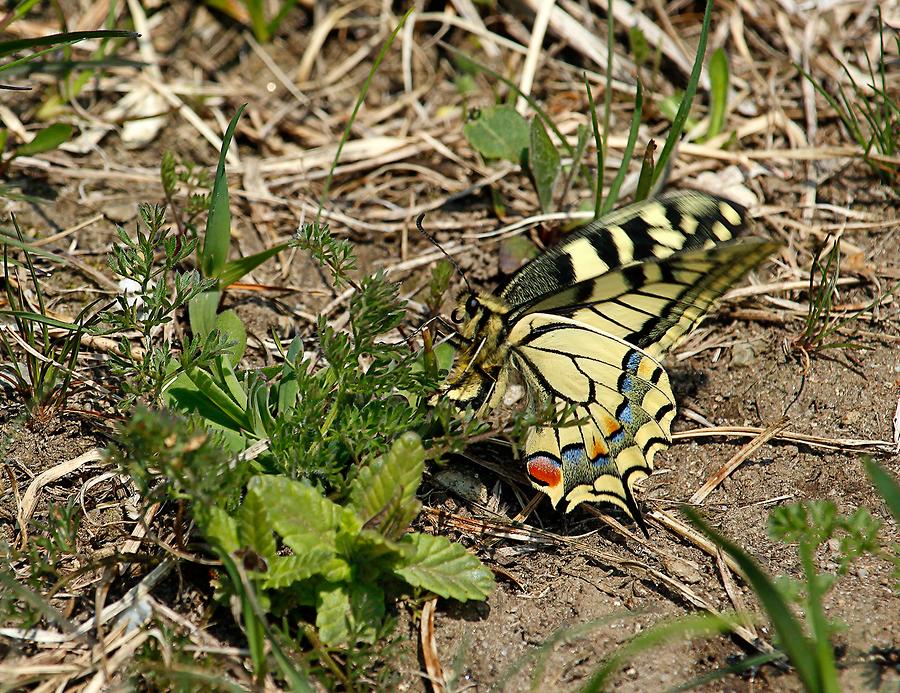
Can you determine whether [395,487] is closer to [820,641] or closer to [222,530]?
[222,530]

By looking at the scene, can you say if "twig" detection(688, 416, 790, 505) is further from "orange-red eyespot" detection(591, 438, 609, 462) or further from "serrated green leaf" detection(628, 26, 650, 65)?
"serrated green leaf" detection(628, 26, 650, 65)

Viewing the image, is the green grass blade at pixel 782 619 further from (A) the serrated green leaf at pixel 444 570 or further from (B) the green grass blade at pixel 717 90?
(B) the green grass blade at pixel 717 90

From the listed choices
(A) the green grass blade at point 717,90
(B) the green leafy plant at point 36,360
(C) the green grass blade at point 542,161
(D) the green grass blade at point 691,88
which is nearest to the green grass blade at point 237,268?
(B) the green leafy plant at point 36,360

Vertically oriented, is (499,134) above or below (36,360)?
above

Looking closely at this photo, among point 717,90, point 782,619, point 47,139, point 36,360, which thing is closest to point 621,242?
point 782,619

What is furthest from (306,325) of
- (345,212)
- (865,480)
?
(865,480)
